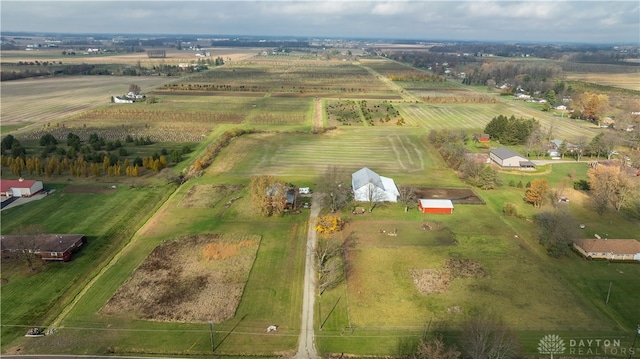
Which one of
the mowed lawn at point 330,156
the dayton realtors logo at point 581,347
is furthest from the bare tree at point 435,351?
the mowed lawn at point 330,156

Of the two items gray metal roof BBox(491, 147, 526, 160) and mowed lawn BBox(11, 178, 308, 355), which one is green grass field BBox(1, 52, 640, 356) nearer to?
mowed lawn BBox(11, 178, 308, 355)

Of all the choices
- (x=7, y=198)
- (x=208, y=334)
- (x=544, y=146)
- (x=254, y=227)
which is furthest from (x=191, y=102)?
(x=208, y=334)

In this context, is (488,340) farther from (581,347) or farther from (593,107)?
(593,107)

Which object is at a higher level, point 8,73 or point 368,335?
point 8,73

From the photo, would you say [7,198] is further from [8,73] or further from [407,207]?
[8,73]

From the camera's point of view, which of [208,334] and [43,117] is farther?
[43,117]

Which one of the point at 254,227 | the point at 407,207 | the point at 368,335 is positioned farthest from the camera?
the point at 407,207

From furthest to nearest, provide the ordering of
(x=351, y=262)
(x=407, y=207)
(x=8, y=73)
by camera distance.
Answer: (x=8, y=73), (x=407, y=207), (x=351, y=262)
